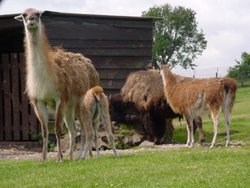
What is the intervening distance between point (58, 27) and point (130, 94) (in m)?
2.92

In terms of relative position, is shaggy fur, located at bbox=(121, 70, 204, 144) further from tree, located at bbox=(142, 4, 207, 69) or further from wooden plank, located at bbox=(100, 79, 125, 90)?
tree, located at bbox=(142, 4, 207, 69)

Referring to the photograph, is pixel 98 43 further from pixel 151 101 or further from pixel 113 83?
pixel 151 101

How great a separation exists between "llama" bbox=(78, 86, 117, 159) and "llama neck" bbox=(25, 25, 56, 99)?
30.8 inches

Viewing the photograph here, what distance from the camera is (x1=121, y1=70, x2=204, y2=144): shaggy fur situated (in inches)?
704

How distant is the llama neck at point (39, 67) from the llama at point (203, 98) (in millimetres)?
4869

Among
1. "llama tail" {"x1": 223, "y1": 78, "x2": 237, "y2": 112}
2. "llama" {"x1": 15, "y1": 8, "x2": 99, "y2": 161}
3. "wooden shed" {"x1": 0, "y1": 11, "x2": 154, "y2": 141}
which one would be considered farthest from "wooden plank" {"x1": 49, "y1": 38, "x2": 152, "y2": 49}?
"llama" {"x1": 15, "y1": 8, "x2": 99, "y2": 161}

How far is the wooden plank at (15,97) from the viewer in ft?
63.7

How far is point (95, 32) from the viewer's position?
18.7 m

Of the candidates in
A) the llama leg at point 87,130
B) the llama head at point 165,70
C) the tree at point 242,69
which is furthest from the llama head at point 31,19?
the tree at point 242,69

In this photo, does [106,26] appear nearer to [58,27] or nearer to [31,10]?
[58,27]

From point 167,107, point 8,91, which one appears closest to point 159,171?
point 167,107

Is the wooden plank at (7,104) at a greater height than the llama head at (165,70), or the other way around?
the llama head at (165,70)

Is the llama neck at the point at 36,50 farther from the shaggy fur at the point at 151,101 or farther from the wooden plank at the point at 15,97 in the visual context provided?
the wooden plank at the point at 15,97

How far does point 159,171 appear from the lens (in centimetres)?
934
